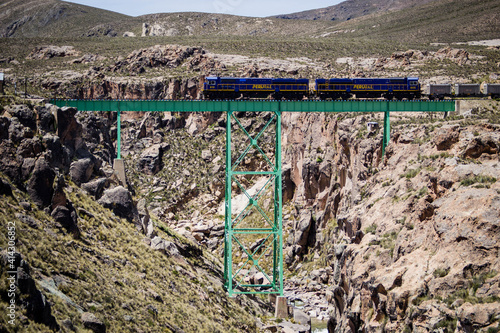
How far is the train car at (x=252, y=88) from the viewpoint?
53531mm

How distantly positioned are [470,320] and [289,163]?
136 ft

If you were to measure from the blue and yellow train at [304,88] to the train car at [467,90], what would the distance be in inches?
128

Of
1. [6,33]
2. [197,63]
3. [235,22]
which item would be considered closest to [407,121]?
[197,63]

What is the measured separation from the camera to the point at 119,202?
40281mm

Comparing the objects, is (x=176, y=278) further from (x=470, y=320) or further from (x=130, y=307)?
(x=470, y=320)

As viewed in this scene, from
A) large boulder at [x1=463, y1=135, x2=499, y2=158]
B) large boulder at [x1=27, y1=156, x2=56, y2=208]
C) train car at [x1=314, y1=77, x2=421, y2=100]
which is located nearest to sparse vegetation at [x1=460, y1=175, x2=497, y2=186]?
large boulder at [x1=463, y1=135, x2=499, y2=158]

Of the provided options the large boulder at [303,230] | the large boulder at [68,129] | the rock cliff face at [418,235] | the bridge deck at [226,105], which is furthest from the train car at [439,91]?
the large boulder at [68,129]

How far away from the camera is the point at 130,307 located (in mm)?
29453

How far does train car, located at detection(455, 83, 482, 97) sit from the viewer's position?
56.8 m

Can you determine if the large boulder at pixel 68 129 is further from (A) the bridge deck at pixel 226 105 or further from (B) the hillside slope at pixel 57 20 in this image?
(B) the hillside slope at pixel 57 20

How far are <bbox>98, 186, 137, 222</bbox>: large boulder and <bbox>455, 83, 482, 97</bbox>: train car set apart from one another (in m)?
27.9

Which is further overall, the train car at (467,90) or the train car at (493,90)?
the train car at (467,90)

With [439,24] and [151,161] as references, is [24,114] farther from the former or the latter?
[439,24]

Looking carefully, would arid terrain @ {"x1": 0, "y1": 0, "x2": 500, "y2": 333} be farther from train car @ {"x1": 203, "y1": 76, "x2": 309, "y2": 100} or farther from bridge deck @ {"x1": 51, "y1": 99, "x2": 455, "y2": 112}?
train car @ {"x1": 203, "y1": 76, "x2": 309, "y2": 100}
